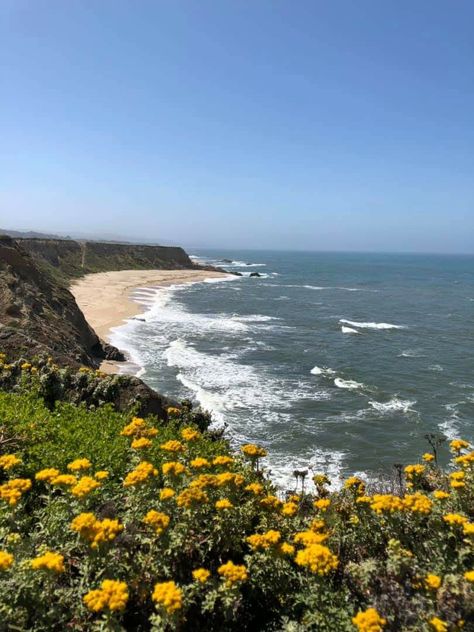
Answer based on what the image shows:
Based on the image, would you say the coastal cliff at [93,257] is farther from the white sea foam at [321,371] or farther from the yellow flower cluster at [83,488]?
the yellow flower cluster at [83,488]

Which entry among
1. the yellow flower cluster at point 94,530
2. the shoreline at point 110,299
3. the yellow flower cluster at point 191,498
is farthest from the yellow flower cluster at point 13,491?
the shoreline at point 110,299

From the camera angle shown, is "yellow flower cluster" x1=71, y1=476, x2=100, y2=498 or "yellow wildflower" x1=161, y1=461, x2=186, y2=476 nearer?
"yellow flower cluster" x1=71, y1=476, x2=100, y2=498

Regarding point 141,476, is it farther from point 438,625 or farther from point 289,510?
point 438,625

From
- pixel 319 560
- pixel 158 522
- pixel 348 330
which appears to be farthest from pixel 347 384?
pixel 158 522

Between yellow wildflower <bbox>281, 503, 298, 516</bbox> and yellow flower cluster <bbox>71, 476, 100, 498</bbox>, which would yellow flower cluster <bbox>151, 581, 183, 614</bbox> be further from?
yellow wildflower <bbox>281, 503, 298, 516</bbox>

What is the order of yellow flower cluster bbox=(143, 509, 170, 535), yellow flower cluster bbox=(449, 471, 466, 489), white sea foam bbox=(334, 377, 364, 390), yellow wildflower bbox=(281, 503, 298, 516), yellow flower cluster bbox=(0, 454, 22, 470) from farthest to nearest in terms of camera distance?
white sea foam bbox=(334, 377, 364, 390) → yellow flower cluster bbox=(449, 471, 466, 489) → yellow flower cluster bbox=(0, 454, 22, 470) → yellow wildflower bbox=(281, 503, 298, 516) → yellow flower cluster bbox=(143, 509, 170, 535)

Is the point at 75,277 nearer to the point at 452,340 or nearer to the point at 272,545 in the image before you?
the point at 452,340

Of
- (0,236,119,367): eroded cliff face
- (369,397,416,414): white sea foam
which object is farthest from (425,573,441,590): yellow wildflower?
(369,397,416,414): white sea foam

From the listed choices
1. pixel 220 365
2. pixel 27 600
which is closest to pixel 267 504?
pixel 27 600
